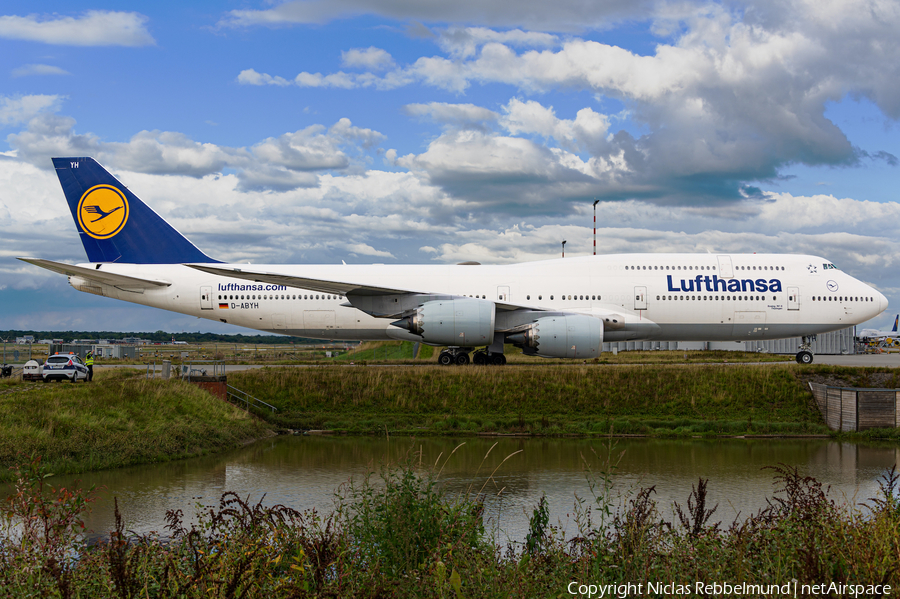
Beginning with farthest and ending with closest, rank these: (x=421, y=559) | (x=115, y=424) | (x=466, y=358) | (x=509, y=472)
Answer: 1. (x=466, y=358)
2. (x=115, y=424)
3. (x=509, y=472)
4. (x=421, y=559)

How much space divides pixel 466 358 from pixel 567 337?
5.23 m

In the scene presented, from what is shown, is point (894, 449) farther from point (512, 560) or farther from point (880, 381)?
point (512, 560)

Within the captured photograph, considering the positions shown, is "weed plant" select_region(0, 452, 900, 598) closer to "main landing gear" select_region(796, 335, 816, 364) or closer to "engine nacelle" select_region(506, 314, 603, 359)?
"engine nacelle" select_region(506, 314, 603, 359)

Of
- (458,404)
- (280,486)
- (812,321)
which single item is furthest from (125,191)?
(812,321)

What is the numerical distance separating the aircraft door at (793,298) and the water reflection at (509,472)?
7.24 meters

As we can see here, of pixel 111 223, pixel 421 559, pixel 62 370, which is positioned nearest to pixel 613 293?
pixel 421 559

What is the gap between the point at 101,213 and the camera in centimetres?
2991

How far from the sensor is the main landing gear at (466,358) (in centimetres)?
2697

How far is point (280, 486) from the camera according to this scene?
44.9 feet

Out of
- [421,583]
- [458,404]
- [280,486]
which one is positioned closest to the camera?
[421,583]

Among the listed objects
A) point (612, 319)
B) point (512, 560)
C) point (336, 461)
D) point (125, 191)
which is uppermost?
point (125, 191)

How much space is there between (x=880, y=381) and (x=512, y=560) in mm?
22842

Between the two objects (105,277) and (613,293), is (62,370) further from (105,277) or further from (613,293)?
(613,293)

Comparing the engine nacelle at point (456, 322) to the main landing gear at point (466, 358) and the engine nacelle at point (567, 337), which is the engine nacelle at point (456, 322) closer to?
the engine nacelle at point (567, 337)
